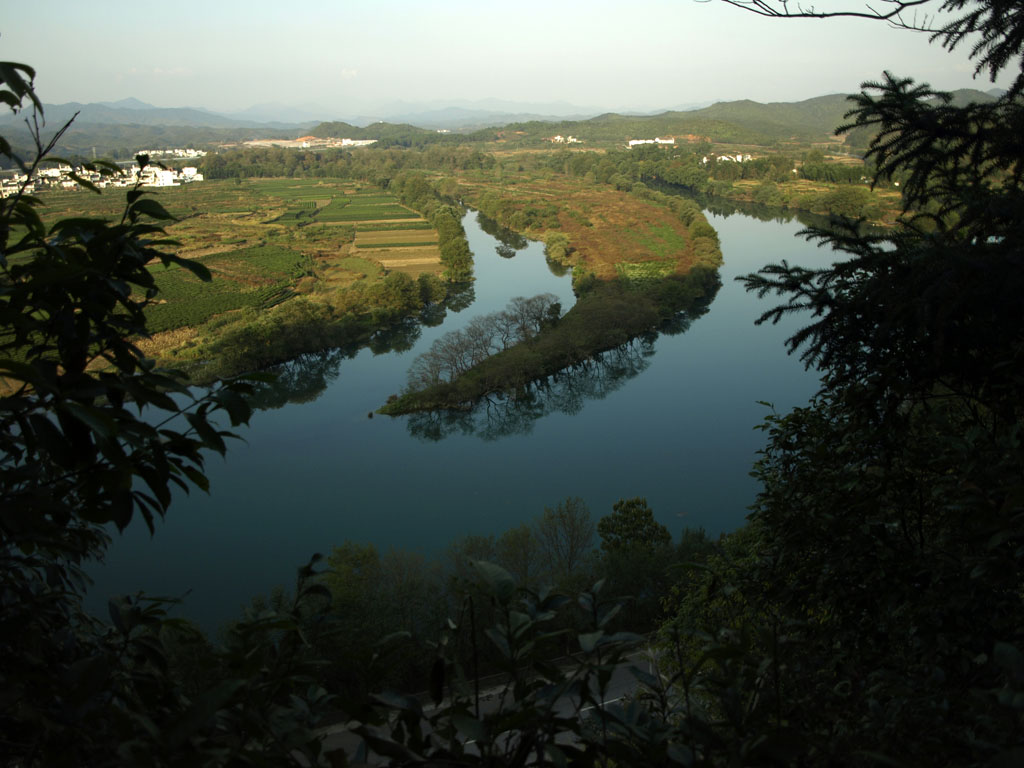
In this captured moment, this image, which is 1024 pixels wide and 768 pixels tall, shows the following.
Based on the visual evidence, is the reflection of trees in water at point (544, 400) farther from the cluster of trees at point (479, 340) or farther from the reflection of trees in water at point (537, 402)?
the cluster of trees at point (479, 340)

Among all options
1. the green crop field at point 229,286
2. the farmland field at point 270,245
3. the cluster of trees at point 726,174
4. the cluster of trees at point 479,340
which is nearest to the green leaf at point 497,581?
the cluster of trees at point 479,340

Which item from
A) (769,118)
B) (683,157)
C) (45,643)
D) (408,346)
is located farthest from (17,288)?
(769,118)

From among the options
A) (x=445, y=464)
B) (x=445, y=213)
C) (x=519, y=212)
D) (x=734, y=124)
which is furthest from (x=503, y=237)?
(x=734, y=124)

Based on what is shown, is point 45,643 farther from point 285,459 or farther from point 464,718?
point 285,459

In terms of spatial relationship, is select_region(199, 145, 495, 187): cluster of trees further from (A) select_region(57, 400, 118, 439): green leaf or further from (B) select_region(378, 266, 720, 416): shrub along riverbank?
(A) select_region(57, 400, 118, 439): green leaf

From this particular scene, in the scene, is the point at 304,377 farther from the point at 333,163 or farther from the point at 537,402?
the point at 333,163

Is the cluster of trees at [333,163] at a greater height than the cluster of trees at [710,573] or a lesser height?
greater
